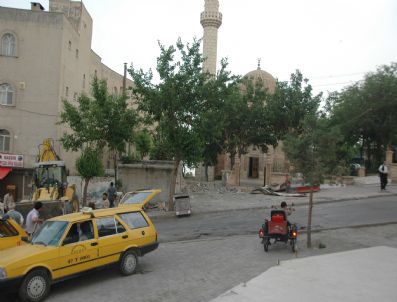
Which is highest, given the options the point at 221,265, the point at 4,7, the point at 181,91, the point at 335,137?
the point at 4,7

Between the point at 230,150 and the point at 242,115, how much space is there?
4451 mm

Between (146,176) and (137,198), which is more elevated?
(146,176)

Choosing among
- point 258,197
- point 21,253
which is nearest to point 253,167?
point 258,197

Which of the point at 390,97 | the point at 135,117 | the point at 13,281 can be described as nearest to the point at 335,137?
the point at 13,281

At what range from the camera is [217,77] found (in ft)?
72.8

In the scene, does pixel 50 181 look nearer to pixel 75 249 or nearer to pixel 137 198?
pixel 137 198

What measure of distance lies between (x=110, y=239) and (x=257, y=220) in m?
9.59

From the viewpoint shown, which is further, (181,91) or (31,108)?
(31,108)

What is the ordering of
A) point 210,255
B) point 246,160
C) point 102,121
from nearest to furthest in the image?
1. point 210,255
2. point 102,121
3. point 246,160

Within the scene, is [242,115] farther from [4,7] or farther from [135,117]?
[4,7]

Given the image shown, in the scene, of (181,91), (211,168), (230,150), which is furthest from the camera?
(211,168)

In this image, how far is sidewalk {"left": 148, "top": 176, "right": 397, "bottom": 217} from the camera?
2269 centimetres

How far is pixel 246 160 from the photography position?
49625 mm

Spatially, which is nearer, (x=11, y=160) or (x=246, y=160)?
(x=11, y=160)
